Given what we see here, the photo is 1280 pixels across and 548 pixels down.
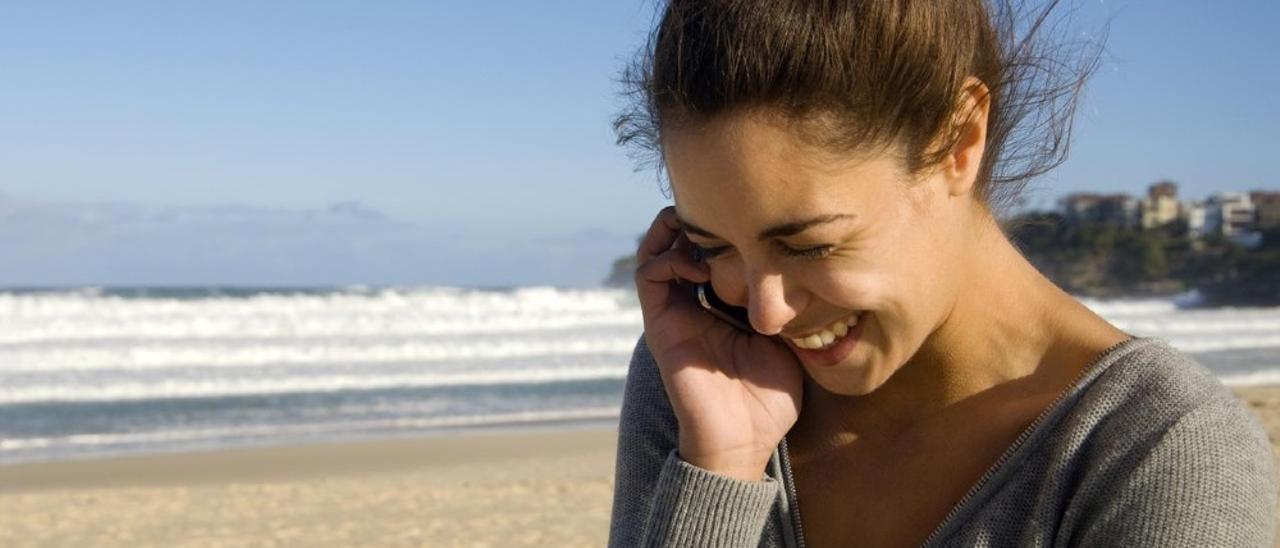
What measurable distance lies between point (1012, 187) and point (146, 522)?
7.99m

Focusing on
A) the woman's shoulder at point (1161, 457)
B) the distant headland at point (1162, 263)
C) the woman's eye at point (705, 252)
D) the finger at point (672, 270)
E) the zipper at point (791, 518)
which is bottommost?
the distant headland at point (1162, 263)

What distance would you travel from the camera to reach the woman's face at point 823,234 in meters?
1.52

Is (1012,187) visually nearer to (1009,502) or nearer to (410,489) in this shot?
(1009,502)

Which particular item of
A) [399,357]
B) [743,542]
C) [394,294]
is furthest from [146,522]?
[394,294]

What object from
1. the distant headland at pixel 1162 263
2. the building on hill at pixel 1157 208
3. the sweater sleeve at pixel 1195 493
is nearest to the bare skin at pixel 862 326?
the sweater sleeve at pixel 1195 493

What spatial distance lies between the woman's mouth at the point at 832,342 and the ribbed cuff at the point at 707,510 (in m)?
0.19

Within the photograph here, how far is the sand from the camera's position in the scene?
27.3 ft

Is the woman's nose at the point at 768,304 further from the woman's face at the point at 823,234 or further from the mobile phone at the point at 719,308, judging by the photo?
the mobile phone at the point at 719,308

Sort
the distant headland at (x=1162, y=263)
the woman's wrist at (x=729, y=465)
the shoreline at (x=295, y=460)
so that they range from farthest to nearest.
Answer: the distant headland at (x=1162, y=263)
the shoreline at (x=295, y=460)
the woman's wrist at (x=729, y=465)

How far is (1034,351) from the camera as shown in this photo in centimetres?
173

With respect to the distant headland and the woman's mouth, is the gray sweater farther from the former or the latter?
the distant headland

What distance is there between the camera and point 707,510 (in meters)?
1.77

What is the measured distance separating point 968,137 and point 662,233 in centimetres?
51

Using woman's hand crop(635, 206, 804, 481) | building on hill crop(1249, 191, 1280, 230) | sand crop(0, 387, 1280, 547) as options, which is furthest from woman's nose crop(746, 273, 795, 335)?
building on hill crop(1249, 191, 1280, 230)
